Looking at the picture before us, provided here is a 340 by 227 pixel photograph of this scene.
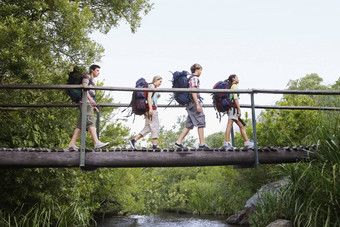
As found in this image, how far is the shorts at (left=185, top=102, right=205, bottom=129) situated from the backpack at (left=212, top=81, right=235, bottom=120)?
21.1 inches

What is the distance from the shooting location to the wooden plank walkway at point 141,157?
17.3 ft

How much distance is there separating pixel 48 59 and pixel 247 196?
1285cm

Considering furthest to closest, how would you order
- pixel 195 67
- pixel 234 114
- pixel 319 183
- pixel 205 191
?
pixel 205 191, pixel 234 114, pixel 195 67, pixel 319 183

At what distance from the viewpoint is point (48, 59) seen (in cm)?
746

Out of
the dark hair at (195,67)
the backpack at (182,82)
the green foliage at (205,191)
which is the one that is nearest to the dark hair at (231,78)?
the dark hair at (195,67)

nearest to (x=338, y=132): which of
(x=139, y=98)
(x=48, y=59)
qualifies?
(x=139, y=98)

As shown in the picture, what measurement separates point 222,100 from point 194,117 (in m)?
0.68

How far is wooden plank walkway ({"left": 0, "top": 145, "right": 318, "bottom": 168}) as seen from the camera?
17.3 ft

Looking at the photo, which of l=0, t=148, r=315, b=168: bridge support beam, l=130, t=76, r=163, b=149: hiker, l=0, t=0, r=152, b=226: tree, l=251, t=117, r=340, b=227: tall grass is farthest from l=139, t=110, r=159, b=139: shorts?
l=251, t=117, r=340, b=227: tall grass

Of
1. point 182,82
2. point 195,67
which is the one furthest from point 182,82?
point 195,67

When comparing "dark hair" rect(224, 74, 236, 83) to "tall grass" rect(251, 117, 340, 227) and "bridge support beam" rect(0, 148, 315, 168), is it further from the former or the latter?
"tall grass" rect(251, 117, 340, 227)

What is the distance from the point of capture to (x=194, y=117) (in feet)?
19.6

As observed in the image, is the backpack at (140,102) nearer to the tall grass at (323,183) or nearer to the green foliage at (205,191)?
the tall grass at (323,183)

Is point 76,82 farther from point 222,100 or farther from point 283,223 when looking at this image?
point 283,223
